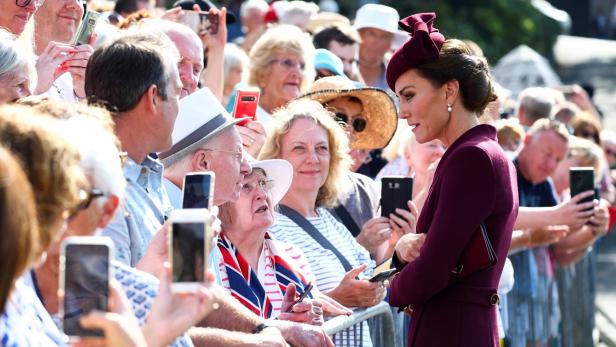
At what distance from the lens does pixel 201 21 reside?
796 centimetres

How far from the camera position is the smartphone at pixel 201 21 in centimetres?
791

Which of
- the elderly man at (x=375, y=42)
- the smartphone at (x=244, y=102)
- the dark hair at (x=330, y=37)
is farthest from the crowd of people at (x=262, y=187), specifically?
the elderly man at (x=375, y=42)

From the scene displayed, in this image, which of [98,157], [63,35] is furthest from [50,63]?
[98,157]

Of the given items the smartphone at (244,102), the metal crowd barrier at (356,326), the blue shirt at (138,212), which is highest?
the smartphone at (244,102)

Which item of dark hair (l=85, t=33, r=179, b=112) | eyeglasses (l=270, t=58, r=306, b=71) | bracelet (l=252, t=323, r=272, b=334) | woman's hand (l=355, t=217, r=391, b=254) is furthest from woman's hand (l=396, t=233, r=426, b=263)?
eyeglasses (l=270, t=58, r=306, b=71)

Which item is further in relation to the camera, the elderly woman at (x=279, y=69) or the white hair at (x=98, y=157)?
the elderly woman at (x=279, y=69)

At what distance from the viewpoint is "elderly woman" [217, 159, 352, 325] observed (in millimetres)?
4961

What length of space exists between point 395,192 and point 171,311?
139 inches

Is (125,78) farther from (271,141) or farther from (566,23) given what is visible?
(566,23)

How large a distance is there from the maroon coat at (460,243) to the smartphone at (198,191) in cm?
146

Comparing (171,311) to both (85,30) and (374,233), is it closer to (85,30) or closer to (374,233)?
(85,30)

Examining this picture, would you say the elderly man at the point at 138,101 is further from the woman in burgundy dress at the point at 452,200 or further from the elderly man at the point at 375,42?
the elderly man at the point at 375,42

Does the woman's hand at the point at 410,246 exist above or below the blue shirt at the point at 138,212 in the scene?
below

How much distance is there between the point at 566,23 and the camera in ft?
97.2
